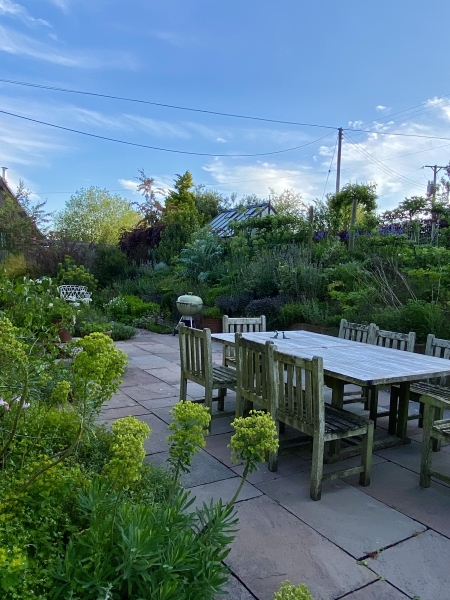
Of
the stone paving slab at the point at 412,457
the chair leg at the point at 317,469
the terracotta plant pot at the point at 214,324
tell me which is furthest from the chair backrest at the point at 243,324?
the terracotta plant pot at the point at 214,324

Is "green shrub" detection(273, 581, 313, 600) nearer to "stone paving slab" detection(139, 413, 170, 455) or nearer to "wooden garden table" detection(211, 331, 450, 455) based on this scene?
"wooden garden table" detection(211, 331, 450, 455)

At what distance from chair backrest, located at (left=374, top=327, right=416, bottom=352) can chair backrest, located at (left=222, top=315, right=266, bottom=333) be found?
1.21 metres

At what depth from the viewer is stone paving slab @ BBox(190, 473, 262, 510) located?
222 centimetres

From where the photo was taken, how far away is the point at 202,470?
100 inches

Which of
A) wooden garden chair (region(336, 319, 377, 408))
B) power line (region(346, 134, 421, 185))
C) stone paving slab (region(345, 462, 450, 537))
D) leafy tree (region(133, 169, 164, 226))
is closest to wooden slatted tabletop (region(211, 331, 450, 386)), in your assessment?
wooden garden chair (region(336, 319, 377, 408))

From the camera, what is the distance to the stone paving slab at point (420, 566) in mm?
1585

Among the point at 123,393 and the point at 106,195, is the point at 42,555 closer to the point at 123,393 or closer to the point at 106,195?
the point at 123,393

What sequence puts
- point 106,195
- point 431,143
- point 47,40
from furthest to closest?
1. point 106,195
2. point 431,143
3. point 47,40

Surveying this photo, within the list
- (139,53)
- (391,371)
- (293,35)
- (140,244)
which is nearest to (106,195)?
(140,244)

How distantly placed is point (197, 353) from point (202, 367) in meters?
0.12

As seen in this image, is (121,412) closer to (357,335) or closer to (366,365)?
(366,365)

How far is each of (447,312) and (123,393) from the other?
3.91m

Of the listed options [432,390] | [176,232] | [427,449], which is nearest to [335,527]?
[427,449]

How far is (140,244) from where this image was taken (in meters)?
13.0
